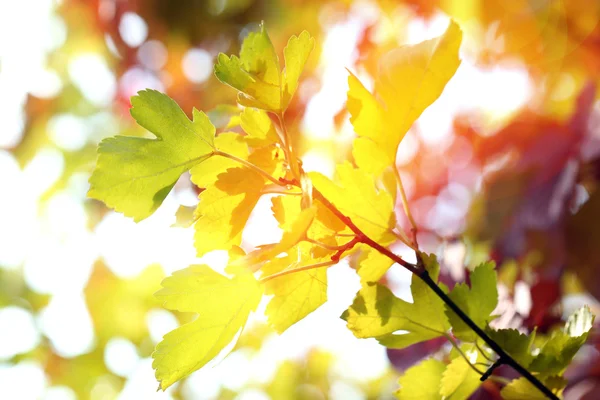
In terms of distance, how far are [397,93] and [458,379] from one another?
19cm

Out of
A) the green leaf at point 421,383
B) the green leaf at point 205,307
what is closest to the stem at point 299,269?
the green leaf at point 205,307

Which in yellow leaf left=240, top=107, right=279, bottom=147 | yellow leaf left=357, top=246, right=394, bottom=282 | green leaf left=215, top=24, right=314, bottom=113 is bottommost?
yellow leaf left=357, top=246, right=394, bottom=282

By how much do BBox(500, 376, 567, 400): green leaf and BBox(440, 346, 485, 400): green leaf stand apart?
0.07 ft

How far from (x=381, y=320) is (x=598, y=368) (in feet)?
1.66

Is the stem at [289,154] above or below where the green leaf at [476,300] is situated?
above

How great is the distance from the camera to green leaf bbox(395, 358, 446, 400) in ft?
1.10

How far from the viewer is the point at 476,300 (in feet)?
1.07

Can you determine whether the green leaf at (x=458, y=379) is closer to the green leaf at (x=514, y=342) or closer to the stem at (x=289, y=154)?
the green leaf at (x=514, y=342)

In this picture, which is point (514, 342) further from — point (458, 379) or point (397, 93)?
point (397, 93)

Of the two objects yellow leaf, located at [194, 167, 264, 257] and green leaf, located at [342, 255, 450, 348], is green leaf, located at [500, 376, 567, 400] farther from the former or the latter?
yellow leaf, located at [194, 167, 264, 257]

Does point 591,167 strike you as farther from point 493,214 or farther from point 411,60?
point 411,60

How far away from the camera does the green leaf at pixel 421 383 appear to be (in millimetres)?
336

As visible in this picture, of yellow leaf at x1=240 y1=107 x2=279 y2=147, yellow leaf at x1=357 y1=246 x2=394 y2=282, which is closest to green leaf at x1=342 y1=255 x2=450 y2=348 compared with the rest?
yellow leaf at x1=357 y1=246 x2=394 y2=282

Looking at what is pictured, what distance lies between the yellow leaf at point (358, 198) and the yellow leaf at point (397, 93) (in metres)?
0.03
